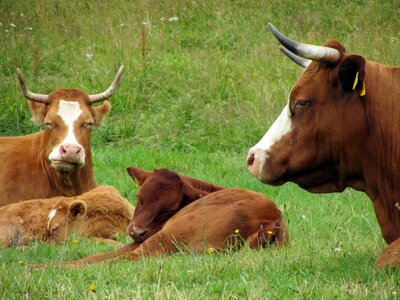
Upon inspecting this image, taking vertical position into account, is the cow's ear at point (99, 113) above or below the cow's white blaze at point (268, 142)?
below

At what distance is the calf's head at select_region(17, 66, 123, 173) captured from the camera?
10.5 meters

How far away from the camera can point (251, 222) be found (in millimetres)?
7355

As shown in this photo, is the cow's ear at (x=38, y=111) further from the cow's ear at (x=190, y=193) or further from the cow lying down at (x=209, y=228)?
the cow lying down at (x=209, y=228)

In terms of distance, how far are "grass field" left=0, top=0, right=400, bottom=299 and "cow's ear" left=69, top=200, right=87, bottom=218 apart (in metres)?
0.50

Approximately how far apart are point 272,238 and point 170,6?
1368 centimetres

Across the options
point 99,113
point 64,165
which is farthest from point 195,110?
point 64,165

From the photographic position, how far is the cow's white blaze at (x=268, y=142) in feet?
22.3

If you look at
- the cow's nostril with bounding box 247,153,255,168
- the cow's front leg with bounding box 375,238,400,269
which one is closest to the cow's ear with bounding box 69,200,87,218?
the cow's nostril with bounding box 247,153,255,168

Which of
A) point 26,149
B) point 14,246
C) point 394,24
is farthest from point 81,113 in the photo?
point 394,24

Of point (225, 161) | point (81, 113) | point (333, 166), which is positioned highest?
point (333, 166)

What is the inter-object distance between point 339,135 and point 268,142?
0.47 meters

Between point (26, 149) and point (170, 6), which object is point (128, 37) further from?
point (26, 149)

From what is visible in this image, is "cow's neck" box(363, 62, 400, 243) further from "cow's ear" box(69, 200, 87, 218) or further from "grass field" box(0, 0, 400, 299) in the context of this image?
"cow's ear" box(69, 200, 87, 218)

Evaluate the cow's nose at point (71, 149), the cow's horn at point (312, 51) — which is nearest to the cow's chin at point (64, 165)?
the cow's nose at point (71, 149)
